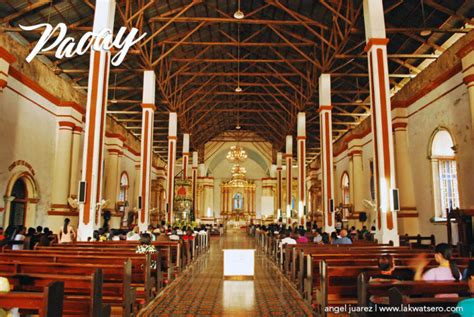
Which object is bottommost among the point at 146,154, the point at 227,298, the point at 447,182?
the point at 227,298

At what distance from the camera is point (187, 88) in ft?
79.0

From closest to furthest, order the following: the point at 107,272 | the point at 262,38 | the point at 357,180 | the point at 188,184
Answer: the point at 107,272, the point at 262,38, the point at 357,180, the point at 188,184

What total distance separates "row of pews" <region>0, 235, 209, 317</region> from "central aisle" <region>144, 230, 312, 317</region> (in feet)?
1.16

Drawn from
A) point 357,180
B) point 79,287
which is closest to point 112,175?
point 357,180

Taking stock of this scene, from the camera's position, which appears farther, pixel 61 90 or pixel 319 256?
pixel 61 90

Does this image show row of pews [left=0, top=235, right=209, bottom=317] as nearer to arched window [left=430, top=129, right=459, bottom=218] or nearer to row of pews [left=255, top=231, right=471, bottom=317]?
row of pews [left=255, top=231, right=471, bottom=317]

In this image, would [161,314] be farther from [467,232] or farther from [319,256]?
[467,232]

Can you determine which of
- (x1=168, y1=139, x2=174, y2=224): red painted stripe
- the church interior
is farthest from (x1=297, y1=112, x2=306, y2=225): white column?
(x1=168, y1=139, x2=174, y2=224): red painted stripe

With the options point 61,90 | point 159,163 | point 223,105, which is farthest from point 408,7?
point 159,163

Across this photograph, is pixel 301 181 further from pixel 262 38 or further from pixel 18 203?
pixel 18 203

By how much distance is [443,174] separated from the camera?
43.4ft

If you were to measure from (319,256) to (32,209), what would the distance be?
35.7 ft

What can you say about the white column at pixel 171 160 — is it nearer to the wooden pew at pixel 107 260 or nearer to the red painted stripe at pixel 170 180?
the red painted stripe at pixel 170 180

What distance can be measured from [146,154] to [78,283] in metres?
11.7
